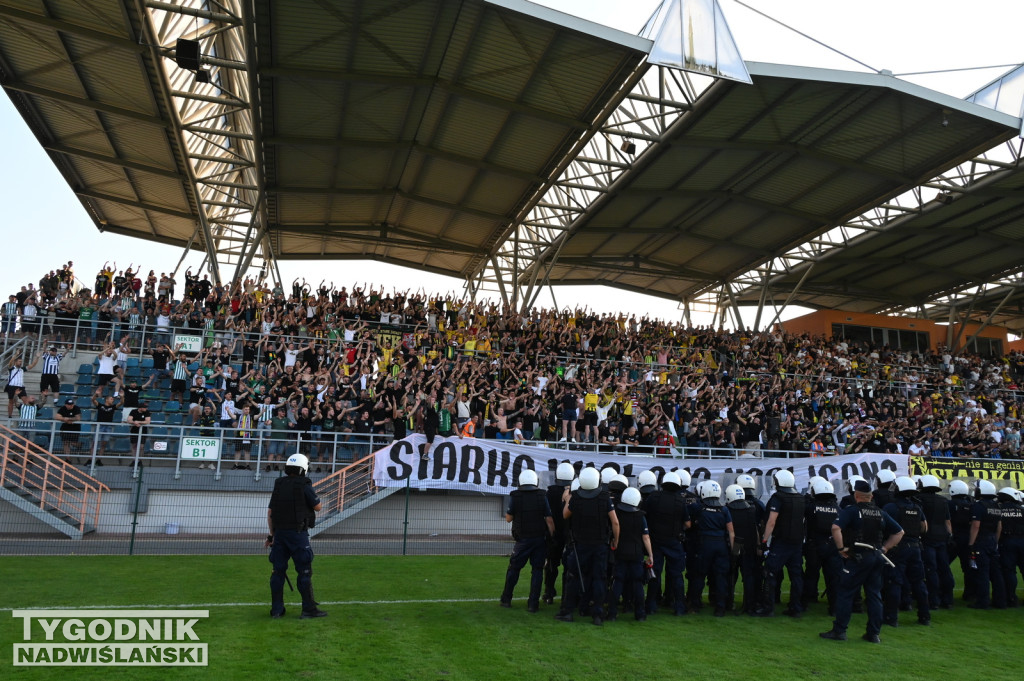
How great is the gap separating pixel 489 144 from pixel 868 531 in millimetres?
→ 18346

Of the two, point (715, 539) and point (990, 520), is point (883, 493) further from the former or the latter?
point (715, 539)

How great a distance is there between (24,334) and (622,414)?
17.5m

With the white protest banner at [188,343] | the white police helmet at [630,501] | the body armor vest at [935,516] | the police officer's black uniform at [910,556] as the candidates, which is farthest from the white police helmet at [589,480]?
the white protest banner at [188,343]

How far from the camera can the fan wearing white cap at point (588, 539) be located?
31.3ft

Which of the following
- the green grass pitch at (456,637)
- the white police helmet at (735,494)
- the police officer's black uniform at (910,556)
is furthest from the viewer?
the white police helmet at (735,494)

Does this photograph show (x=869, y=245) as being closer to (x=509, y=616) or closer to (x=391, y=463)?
(x=391, y=463)

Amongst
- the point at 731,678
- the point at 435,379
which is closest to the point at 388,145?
the point at 435,379

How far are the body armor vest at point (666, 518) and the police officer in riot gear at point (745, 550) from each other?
85cm

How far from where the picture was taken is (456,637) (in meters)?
8.30

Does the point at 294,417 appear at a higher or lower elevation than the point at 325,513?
higher

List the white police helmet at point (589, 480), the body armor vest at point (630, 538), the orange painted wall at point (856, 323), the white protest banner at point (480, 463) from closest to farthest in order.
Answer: the white police helmet at point (589, 480), the body armor vest at point (630, 538), the white protest banner at point (480, 463), the orange painted wall at point (856, 323)

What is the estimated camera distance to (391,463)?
55.7 ft

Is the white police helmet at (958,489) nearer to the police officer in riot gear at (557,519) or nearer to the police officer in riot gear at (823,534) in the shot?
the police officer in riot gear at (823,534)

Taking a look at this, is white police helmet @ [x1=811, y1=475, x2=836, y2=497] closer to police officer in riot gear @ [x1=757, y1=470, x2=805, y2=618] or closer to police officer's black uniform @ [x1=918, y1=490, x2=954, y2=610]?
police officer in riot gear @ [x1=757, y1=470, x2=805, y2=618]
